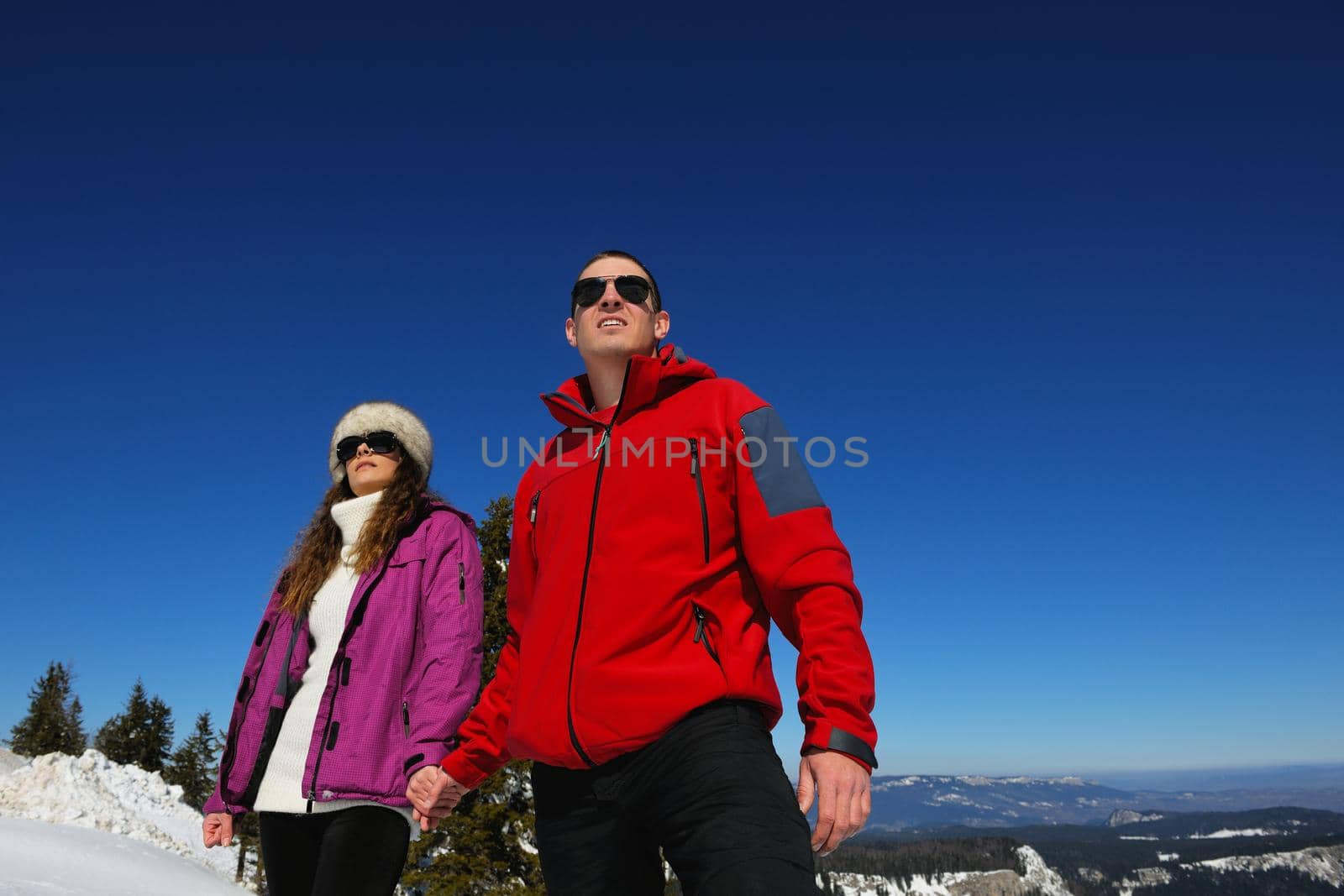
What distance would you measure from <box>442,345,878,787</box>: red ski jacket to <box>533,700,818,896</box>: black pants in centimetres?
7

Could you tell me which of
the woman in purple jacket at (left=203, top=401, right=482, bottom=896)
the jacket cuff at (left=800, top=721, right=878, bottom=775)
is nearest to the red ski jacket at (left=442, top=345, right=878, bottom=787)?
the jacket cuff at (left=800, top=721, right=878, bottom=775)

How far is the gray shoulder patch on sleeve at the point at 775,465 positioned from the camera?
275cm

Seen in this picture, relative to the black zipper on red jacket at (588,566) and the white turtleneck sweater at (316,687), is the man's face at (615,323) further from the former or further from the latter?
the white turtleneck sweater at (316,687)

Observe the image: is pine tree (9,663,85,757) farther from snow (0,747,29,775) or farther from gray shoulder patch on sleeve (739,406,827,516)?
gray shoulder patch on sleeve (739,406,827,516)

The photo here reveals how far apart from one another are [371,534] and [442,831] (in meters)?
13.1

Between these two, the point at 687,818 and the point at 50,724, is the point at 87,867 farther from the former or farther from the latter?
the point at 50,724

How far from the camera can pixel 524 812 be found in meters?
14.9

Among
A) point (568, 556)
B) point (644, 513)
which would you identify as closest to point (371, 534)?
point (568, 556)

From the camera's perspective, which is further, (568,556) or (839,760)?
(568,556)

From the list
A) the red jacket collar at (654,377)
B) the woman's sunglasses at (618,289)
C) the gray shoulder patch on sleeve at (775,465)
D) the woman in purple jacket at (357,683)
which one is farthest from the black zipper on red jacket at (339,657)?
the gray shoulder patch on sleeve at (775,465)

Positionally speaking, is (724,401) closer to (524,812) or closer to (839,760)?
(839,760)

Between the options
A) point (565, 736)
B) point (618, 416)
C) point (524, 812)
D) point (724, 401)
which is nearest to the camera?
point (565, 736)

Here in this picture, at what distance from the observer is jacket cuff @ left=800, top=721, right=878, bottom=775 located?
7.65 ft

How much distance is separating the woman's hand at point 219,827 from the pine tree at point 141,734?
66077 mm
